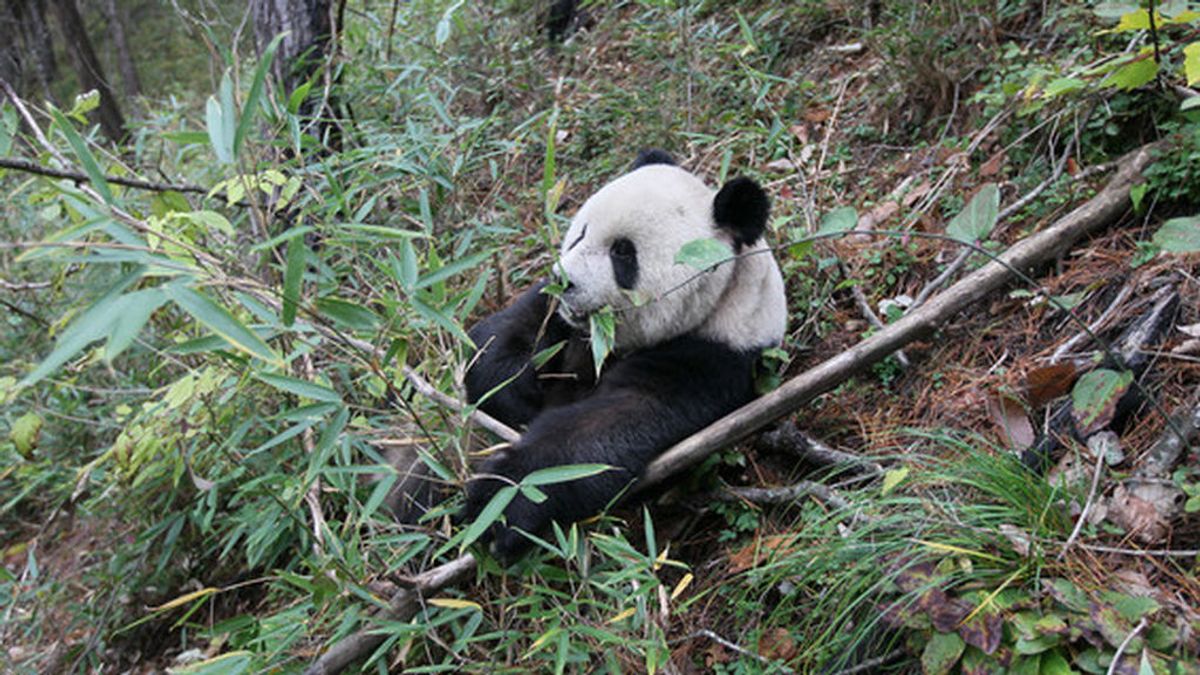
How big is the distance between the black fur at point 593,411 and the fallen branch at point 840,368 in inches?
3.7

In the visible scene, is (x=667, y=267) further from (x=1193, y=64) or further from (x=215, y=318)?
(x=215, y=318)

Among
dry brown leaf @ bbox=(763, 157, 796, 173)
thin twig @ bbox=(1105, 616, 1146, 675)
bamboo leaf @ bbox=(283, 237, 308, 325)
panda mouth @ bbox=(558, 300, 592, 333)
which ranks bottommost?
thin twig @ bbox=(1105, 616, 1146, 675)

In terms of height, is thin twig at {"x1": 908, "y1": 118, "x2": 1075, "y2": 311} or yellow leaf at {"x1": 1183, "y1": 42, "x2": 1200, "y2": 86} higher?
yellow leaf at {"x1": 1183, "y1": 42, "x2": 1200, "y2": 86}

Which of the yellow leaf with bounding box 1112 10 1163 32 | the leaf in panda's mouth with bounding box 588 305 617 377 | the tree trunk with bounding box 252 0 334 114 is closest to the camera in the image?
the leaf in panda's mouth with bounding box 588 305 617 377

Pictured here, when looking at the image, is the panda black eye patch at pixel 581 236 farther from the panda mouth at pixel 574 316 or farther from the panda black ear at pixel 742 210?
the panda black ear at pixel 742 210

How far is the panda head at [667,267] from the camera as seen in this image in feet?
10.2

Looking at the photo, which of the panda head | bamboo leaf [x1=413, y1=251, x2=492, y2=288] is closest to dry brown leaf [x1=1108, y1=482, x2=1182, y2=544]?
the panda head

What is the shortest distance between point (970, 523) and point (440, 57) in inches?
153

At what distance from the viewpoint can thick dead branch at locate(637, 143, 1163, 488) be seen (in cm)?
287

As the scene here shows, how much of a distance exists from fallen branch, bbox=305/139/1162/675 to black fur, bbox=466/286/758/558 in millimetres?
95

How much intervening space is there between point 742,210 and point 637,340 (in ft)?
1.98

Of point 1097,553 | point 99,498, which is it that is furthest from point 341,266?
point 1097,553

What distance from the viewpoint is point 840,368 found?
2.88m

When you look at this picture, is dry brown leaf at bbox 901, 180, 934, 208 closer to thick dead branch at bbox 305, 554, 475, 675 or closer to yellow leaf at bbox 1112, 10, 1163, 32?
yellow leaf at bbox 1112, 10, 1163, 32
